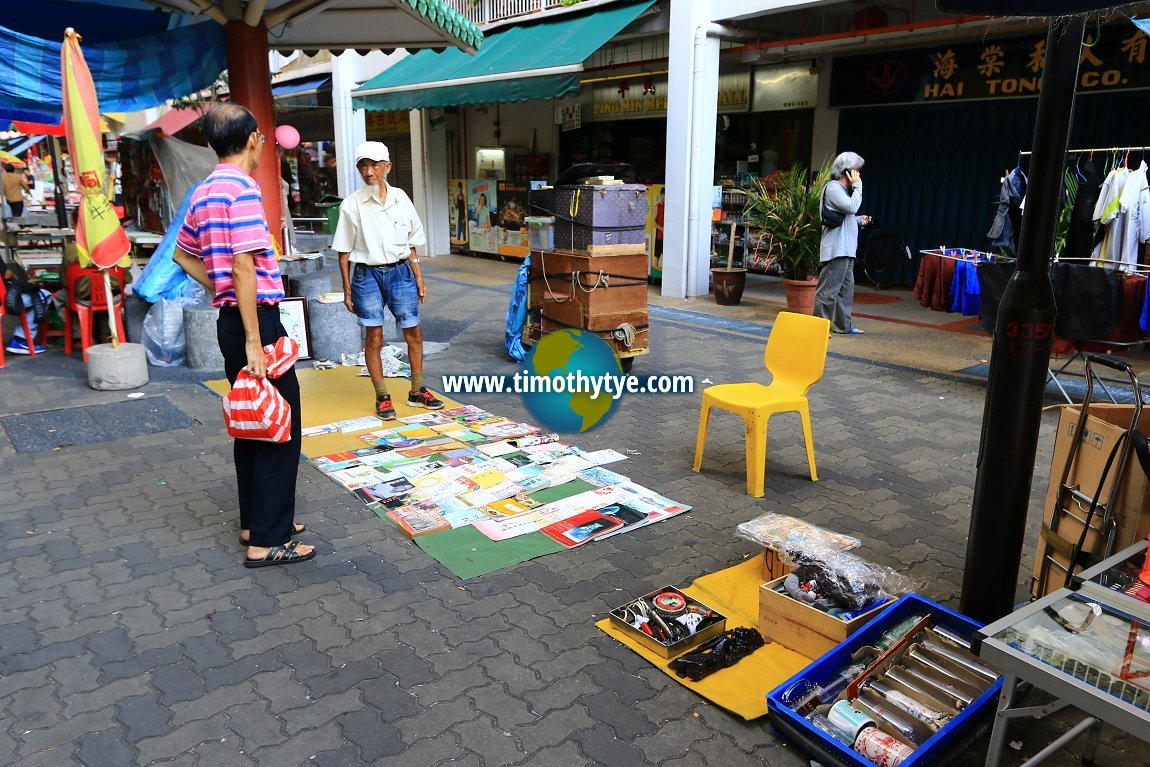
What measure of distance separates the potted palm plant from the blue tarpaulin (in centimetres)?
637

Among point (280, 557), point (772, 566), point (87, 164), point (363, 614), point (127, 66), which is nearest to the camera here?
point (363, 614)

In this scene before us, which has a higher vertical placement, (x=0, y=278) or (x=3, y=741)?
(x=0, y=278)

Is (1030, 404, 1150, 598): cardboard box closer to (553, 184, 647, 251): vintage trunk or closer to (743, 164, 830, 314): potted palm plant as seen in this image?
(553, 184, 647, 251): vintage trunk

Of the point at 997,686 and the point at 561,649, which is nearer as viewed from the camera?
the point at 997,686

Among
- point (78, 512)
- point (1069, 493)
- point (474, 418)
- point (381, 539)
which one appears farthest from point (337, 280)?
point (1069, 493)

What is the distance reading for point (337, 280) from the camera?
8609 mm

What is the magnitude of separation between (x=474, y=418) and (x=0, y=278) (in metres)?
4.83

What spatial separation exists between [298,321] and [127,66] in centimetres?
386

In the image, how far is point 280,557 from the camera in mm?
3752

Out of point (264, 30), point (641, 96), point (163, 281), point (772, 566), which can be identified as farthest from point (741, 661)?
point (641, 96)

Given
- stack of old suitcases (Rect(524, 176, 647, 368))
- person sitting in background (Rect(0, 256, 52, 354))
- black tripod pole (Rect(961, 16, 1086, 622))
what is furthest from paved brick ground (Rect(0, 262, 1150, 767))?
person sitting in background (Rect(0, 256, 52, 354))

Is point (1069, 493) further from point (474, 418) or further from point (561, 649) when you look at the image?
point (474, 418)

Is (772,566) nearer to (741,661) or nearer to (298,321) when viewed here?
(741,661)

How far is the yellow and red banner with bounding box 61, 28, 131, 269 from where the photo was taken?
594 centimetres
